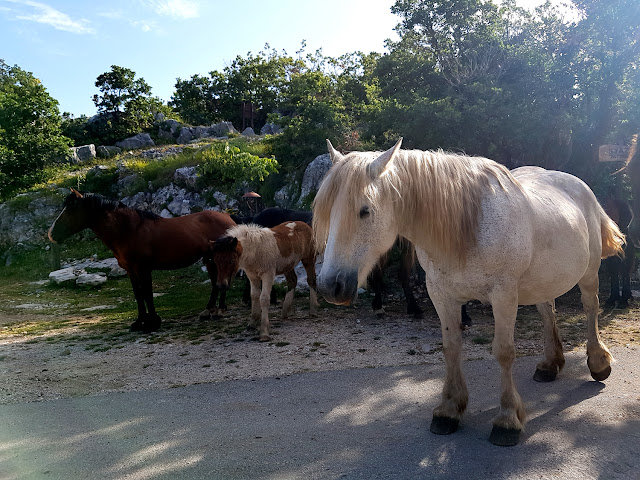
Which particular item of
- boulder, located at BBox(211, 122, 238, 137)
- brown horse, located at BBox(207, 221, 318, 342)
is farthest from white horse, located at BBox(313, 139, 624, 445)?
boulder, located at BBox(211, 122, 238, 137)

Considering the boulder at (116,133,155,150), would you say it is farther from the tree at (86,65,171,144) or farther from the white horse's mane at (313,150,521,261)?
the white horse's mane at (313,150,521,261)

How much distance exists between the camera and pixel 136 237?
786cm

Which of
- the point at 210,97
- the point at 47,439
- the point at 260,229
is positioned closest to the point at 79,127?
the point at 210,97

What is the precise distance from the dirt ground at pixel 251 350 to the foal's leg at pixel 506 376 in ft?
6.02

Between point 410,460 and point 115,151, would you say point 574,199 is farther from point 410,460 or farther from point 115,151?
point 115,151

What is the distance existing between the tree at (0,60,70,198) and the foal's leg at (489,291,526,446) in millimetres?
21332

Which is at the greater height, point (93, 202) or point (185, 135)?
point (185, 135)

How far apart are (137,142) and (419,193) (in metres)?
35.9

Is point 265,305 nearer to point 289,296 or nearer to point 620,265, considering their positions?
point 289,296

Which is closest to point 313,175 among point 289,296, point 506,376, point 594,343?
point 289,296

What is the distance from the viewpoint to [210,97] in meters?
42.3

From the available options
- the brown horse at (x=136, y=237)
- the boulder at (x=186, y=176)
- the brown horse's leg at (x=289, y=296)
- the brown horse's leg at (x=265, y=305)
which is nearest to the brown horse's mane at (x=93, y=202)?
the brown horse at (x=136, y=237)

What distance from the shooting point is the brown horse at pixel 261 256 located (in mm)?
6766

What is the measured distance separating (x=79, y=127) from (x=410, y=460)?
4156 centimetres
